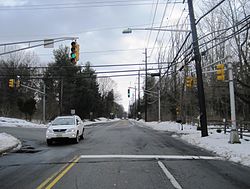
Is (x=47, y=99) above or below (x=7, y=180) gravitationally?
above

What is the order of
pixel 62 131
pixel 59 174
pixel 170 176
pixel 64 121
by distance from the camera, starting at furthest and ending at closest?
1. pixel 64 121
2. pixel 62 131
3. pixel 59 174
4. pixel 170 176

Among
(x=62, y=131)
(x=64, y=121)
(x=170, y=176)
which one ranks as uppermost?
(x=64, y=121)

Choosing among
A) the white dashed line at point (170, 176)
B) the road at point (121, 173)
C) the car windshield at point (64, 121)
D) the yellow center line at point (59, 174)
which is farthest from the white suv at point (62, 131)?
the white dashed line at point (170, 176)

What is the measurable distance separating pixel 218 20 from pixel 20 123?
2920 centimetres

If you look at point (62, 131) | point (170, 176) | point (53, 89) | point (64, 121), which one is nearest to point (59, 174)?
point (170, 176)

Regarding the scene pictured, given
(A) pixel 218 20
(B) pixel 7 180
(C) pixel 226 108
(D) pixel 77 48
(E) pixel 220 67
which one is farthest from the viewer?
(C) pixel 226 108

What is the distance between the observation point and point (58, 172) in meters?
9.10

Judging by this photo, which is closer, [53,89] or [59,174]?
[59,174]

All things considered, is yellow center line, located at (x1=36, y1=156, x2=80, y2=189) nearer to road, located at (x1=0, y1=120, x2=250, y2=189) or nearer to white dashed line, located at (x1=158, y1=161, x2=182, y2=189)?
road, located at (x1=0, y1=120, x2=250, y2=189)

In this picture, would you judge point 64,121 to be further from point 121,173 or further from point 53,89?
point 53,89

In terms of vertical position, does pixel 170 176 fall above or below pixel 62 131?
below

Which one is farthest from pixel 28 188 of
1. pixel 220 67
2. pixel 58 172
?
pixel 220 67

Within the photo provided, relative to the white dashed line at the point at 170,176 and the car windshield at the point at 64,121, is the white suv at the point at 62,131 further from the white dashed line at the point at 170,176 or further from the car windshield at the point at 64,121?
the white dashed line at the point at 170,176

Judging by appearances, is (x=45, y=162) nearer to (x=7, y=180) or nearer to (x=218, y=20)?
(x=7, y=180)
